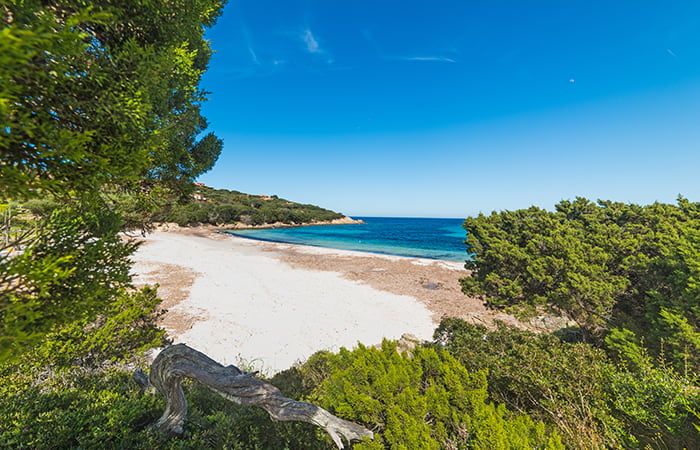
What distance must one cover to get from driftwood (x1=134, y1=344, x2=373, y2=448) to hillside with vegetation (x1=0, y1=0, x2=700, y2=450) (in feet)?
0.85

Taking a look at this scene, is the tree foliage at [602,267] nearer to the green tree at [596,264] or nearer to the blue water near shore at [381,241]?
the green tree at [596,264]

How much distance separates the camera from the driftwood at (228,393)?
368 centimetres

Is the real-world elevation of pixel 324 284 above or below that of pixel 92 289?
below

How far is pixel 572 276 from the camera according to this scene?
721 centimetres

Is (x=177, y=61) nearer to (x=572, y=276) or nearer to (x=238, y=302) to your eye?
(x=572, y=276)

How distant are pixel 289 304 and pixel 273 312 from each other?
1.29 m

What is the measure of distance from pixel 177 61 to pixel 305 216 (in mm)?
80719

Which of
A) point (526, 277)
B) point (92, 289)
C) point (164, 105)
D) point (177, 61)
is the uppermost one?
point (177, 61)

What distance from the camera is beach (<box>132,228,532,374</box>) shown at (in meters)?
9.48

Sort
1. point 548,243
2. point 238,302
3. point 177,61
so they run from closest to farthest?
point 177,61 → point 548,243 → point 238,302

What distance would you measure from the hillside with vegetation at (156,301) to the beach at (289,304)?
6.33ft

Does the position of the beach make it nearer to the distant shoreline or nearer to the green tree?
the green tree

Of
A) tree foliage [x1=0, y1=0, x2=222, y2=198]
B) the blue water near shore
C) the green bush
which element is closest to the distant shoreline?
the blue water near shore

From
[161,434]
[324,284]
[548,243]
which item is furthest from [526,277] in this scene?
[324,284]
